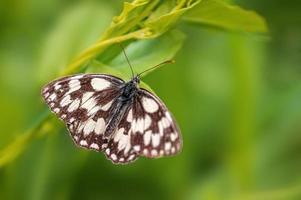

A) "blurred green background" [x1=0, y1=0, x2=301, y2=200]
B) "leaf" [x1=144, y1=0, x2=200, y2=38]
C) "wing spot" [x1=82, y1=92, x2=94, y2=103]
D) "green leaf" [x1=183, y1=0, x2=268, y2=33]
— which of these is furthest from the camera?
"blurred green background" [x1=0, y1=0, x2=301, y2=200]

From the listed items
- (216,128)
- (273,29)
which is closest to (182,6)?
(216,128)

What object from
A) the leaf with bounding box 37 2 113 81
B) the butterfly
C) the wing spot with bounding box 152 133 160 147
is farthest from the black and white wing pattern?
the leaf with bounding box 37 2 113 81

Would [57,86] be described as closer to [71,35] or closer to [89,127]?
[89,127]

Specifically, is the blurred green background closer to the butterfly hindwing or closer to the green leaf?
the green leaf

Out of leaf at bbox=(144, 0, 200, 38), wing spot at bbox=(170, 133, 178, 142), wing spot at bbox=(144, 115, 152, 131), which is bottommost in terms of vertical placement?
wing spot at bbox=(170, 133, 178, 142)

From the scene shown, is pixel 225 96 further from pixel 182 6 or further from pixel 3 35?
pixel 182 6

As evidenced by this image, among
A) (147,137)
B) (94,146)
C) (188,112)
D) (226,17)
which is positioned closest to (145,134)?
(147,137)

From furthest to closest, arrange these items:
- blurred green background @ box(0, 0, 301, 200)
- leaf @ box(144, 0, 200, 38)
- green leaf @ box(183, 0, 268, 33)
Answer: blurred green background @ box(0, 0, 301, 200) < green leaf @ box(183, 0, 268, 33) < leaf @ box(144, 0, 200, 38)

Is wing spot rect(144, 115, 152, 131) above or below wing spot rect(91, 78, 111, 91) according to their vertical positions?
below

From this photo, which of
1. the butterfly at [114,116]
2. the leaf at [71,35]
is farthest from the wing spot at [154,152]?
the leaf at [71,35]
